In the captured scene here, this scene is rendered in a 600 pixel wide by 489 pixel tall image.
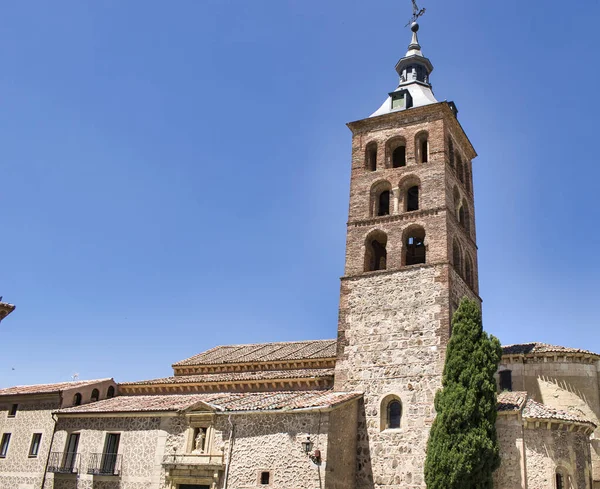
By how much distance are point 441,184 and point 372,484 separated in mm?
13197

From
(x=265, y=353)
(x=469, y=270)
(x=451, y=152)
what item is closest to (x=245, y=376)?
(x=265, y=353)

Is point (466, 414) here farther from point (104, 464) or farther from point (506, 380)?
point (104, 464)

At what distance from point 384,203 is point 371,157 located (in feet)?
8.87

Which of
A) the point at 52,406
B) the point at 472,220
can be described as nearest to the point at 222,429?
the point at 52,406

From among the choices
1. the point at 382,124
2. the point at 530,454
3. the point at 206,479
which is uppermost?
the point at 382,124

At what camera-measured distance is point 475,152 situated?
34.1 metres

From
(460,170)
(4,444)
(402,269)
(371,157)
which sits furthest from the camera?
(460,170)

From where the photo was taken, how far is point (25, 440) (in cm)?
2933

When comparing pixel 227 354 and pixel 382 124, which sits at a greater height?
pixel 382 124

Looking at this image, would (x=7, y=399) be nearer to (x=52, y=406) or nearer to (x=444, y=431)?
Result: (x=52, y=406)

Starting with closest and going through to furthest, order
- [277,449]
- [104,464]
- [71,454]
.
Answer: [277,449] < [104,464] < [71,454]

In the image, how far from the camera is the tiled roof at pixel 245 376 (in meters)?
26.8

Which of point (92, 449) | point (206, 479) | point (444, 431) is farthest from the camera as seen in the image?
point (92, 449)

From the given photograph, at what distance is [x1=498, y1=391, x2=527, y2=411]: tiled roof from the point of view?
22.1m
